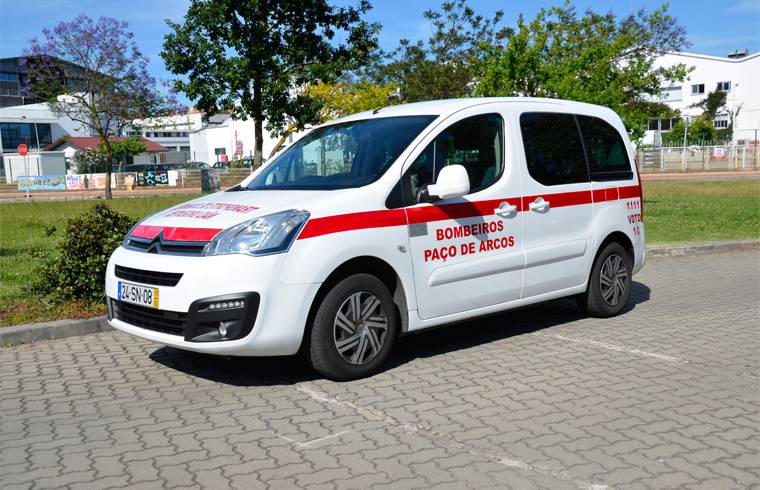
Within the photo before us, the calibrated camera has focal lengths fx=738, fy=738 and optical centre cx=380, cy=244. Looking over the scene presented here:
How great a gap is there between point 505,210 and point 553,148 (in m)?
0.95

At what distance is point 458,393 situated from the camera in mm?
4895

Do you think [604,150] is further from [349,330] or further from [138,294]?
[138,294]

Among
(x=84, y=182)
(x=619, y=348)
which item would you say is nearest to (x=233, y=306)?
(x=619, y=348)

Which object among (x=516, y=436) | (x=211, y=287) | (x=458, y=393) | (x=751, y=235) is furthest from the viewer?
(x=751, y=235)

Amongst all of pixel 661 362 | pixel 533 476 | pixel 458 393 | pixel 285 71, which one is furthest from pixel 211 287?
pixel 285 71

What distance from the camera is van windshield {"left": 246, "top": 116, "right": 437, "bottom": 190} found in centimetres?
545

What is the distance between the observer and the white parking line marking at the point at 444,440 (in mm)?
3604

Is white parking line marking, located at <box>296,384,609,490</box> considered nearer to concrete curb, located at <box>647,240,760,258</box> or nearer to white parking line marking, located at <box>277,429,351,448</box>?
white parking line marking, located at <box>277,429,351,448</box>

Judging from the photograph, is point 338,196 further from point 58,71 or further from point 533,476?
point 58,71

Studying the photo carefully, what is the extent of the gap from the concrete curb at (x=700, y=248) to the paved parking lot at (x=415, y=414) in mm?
5049

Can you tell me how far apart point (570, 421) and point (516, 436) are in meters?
0.43

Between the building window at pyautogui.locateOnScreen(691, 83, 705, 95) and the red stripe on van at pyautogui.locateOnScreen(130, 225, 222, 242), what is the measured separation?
72361 mm

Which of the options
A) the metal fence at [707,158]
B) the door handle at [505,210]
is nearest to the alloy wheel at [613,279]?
the door handle at [505,210]

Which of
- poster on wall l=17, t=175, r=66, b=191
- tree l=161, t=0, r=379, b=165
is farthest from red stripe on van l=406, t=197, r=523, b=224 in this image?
poster on wall l=17, t=175, r=66, b=191
